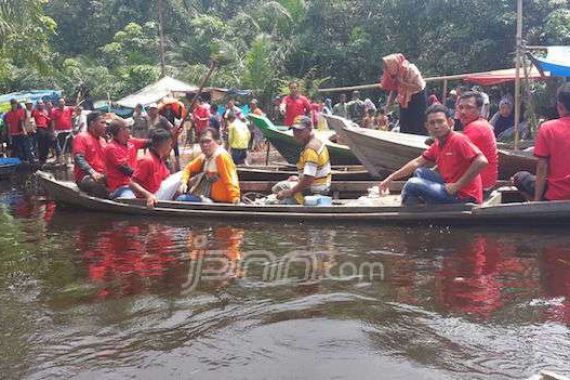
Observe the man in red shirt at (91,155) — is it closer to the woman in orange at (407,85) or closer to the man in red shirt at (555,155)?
the woman in orange at (407,85)

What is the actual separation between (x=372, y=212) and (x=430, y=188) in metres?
0.73

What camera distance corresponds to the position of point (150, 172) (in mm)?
8609

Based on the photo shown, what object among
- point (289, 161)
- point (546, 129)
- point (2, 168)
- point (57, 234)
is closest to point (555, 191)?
point (546, 129)

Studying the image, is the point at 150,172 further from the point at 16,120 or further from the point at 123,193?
the point at 16,120

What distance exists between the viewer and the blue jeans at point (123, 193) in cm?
Answer: 896

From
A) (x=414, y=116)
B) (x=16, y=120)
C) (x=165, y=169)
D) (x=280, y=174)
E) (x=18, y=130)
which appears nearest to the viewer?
(x=165, y=169)

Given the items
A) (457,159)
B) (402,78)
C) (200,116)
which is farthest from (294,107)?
(457,159)

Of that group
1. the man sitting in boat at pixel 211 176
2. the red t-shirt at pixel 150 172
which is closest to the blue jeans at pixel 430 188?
Result: the man sitting in boat at pixel 211 176

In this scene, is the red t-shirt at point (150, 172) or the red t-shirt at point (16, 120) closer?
the red t-shirt at point (150, 172)

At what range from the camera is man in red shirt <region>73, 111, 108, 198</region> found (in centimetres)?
923

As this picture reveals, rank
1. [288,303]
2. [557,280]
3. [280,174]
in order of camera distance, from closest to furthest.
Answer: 1. [288,303]
2. [557,280]
3. [280,174]

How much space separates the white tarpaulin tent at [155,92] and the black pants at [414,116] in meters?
11.1

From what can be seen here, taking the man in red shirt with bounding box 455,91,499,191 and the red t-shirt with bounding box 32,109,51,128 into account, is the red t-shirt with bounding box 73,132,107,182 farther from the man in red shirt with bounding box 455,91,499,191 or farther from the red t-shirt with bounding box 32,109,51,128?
the red t-shirt with bounding box 32,109,51,128

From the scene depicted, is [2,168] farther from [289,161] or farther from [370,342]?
[370,342]
